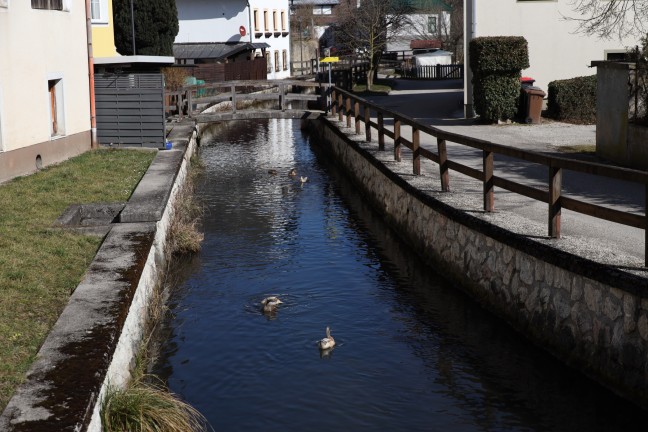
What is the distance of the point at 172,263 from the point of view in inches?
528

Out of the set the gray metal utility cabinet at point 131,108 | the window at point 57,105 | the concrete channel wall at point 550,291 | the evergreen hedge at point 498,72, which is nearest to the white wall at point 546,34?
the evergreen hedge at point 498,72

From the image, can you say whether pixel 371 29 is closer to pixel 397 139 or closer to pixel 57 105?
pixel 57 105

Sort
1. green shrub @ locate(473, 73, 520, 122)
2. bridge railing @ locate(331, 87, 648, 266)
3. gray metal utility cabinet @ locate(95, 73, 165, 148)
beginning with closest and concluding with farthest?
1. bridge railing @ locate(331, 87, 648, 266)
2. gray metal utility cabinet @ locate(95, 73, 165, 148)
3. green shrub @ locate(473, 73, 520, 122)

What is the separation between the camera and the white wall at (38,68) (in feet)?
52.7

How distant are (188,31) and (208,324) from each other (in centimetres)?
4644

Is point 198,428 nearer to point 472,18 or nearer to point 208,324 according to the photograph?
point 208,324

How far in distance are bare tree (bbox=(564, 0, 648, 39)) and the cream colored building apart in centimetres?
1323

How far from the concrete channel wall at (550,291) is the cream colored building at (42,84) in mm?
6893

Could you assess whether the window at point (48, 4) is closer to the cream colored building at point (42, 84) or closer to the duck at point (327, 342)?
the cream colored building at point (42, 84)

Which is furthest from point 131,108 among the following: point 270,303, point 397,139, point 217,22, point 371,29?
point 217,22

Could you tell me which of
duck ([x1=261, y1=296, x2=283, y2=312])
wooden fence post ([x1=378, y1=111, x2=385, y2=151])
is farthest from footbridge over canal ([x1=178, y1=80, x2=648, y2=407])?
duck ([x1=261, y1=296, x2=283, y2=312])

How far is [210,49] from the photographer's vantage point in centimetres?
5353

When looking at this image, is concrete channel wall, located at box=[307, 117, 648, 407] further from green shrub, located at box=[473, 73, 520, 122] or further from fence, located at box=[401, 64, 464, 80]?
fence, located at box=[401, 64, 464, 80]

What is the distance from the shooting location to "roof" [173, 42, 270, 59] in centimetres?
5253
